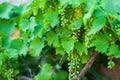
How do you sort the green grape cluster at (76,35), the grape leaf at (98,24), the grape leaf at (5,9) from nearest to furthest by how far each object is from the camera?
the grape leaf at (98,24) < the green grape cluster at (76,35) < the grape leaf at (5,9)

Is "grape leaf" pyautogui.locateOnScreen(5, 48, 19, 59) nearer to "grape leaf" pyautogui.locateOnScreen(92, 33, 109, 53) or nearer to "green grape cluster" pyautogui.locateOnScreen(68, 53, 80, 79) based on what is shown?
"green grape cluster" pyautogui.locateOnScreen(68, 53, 80, 79)

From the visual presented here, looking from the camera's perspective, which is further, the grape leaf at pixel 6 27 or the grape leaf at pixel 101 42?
the grape leaf at pixel 6 27

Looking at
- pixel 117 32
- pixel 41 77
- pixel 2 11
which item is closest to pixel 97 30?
pixel 117 32

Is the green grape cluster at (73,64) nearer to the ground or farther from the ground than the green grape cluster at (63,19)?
nearer to the ground

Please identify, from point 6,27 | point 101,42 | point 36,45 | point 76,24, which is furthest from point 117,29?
point 6,27

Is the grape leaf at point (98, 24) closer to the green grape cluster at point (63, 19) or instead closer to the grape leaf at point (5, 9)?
the green grape cluster at point (63, 19)

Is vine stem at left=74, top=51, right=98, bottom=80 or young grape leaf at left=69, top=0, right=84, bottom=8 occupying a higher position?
young grape leaf at left=69, top=0, right=84, bottom=8

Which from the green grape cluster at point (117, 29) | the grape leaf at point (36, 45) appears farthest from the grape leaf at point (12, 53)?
the green grape cluster at point (117, 29)

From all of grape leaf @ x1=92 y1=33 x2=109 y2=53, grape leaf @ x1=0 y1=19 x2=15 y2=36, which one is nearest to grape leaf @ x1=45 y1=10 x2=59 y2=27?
grape leaf @ x1=92 y1=33 x2=109 y2=53

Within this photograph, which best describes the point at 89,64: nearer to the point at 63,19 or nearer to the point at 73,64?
the point at 73,64
